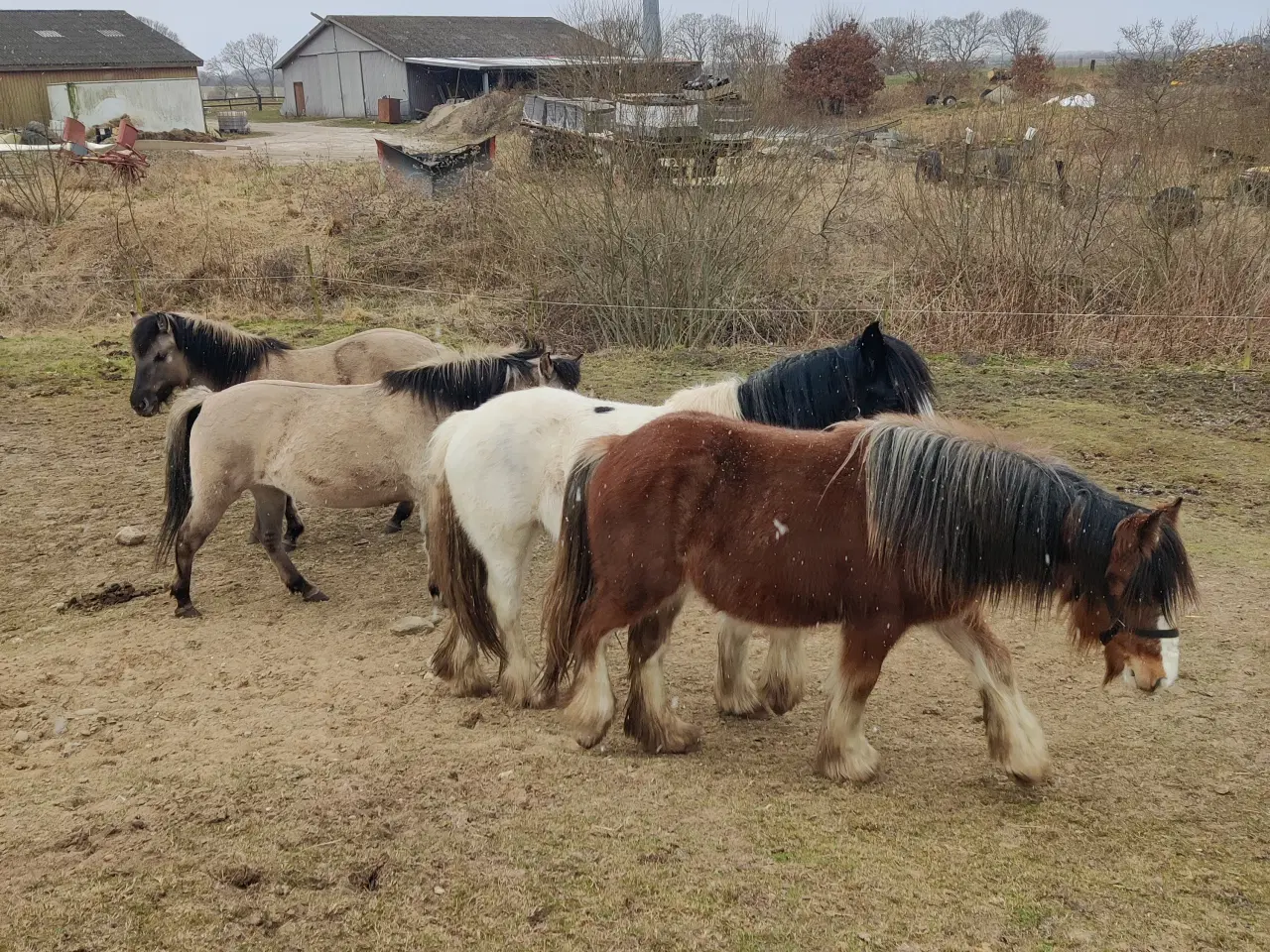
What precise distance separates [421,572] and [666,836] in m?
3.66

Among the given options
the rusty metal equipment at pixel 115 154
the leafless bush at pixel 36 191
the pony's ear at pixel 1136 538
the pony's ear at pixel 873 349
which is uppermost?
the rusty metal equipment at pixel 115 154

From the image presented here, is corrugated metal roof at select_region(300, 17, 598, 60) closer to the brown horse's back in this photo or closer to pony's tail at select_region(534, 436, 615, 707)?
pony's tail at select_region(534, 436, 615, 707)

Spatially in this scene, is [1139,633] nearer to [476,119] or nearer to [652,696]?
[652,696]

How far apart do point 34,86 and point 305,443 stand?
4152 cm

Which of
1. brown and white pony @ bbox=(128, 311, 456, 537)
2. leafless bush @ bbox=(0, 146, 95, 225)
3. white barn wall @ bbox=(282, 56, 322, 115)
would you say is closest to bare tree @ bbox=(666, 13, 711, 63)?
brown and white pony @ bbox=(128, 311, 456, 537)

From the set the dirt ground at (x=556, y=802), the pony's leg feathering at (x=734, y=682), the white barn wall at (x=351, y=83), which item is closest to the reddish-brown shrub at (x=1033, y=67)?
the dirt ground at (x=556, y=802)

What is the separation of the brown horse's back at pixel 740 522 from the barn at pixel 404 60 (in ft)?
125

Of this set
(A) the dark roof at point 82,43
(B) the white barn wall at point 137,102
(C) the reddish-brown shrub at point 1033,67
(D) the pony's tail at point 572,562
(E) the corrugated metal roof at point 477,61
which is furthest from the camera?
(E) the corrugated metal roof at point 477,61

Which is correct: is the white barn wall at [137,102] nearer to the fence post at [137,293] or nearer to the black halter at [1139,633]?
the fence post at [137,293]

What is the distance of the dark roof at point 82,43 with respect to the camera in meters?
38.9

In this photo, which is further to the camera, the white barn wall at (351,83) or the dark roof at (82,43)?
the white barn wall at (351,83)

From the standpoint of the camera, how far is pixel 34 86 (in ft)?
125

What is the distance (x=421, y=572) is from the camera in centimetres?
672

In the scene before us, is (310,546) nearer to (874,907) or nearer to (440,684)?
(440,684)
